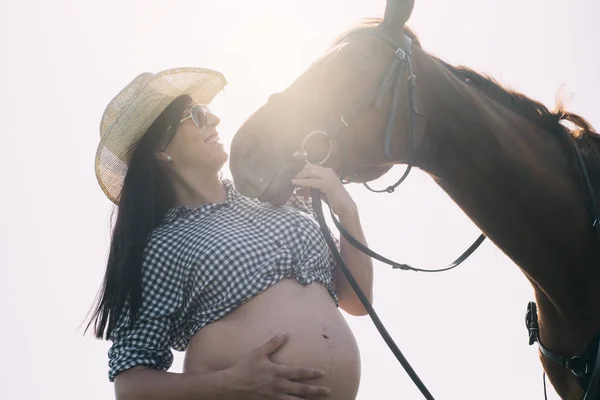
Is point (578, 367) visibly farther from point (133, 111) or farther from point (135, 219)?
point (133, 111)

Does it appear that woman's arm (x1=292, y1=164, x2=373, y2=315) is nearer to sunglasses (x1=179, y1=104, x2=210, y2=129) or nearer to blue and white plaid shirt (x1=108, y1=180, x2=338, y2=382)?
blue and white plaid shirt (x1=108, y1=180, x2=338, y2=382)

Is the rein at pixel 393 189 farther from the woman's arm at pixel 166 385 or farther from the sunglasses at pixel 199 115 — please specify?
the woman's arm at pixel 166 385

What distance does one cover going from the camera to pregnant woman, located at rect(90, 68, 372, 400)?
2.37 meters

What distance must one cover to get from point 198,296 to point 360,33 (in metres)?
1.31

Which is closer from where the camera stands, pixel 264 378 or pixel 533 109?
pixel 264 378

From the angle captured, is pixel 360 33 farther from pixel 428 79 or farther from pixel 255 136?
pixel 255 136

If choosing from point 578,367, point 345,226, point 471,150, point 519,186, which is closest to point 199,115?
point 345,226

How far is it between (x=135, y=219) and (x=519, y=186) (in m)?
1.60

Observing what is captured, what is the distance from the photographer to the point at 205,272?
2.45 metres

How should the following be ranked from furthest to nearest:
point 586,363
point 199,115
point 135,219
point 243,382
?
point 199,115
point 135,219
point 586,363
point 243,382

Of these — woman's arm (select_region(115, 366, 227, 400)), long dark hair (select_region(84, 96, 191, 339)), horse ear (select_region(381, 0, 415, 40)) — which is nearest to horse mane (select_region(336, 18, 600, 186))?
horse ear (select_region(381, 0, 415, 40))

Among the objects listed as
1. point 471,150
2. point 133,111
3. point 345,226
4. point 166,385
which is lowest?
point 166,385

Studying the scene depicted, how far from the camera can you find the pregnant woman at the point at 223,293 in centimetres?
237

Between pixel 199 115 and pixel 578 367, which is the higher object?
pixel 199 115
